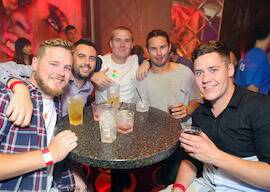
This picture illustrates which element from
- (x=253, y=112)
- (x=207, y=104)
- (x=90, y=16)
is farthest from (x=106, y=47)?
(x=253, y=112)

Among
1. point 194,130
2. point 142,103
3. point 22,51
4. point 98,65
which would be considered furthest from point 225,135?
point 22,51

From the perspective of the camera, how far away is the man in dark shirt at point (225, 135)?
0.96m

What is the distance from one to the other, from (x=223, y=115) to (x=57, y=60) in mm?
1209

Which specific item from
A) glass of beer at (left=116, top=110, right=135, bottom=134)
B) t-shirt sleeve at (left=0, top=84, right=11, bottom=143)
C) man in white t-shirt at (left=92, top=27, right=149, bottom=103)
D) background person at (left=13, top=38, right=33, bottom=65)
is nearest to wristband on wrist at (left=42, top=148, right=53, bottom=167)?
t-shirt sleeve at (left=0, top=84, right=11, bottom=143)

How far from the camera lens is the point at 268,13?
7.48 feet

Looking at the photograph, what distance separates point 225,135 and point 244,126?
0.43ft

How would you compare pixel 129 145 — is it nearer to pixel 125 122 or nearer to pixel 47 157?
pixel 125 122

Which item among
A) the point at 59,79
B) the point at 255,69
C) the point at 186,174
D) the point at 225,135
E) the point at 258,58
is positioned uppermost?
the point at 258,58

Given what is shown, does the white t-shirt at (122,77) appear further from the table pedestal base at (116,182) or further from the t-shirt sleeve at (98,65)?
the table pedestal base at (116,182)

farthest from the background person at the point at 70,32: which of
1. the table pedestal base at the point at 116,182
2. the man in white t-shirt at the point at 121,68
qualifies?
the table pedestal base at the point at 116,182

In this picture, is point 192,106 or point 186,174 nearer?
point 186,174

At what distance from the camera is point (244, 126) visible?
109cm

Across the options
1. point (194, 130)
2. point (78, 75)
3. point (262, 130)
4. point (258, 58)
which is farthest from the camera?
point (258, 58)

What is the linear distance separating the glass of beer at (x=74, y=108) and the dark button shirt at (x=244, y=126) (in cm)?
93
